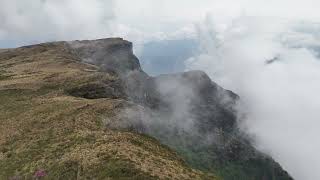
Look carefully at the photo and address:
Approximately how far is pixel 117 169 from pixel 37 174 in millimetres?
11268

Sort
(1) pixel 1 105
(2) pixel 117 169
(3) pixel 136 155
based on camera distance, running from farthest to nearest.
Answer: (1) pixel 1 105 < (3) pixel 136 155 < (2) pixel 117 169

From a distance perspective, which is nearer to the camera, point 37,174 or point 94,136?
point 37,174

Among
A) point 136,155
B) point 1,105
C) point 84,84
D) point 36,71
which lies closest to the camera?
point 136,155

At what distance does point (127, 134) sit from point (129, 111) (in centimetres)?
1935

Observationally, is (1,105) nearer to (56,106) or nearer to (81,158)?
(56,106)

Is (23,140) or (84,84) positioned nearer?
(23,140)

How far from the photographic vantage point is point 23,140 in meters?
72.4

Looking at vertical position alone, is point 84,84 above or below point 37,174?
above

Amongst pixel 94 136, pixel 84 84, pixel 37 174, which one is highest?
pixel 84 84

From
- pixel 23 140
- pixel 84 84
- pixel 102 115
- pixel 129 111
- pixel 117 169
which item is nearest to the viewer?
pixel 117 169

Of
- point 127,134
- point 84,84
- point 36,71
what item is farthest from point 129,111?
point 36,71

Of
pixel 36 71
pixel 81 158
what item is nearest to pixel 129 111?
pixel 81 158

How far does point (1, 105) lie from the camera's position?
105 m

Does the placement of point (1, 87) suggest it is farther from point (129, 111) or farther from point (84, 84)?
point (129, 111)
